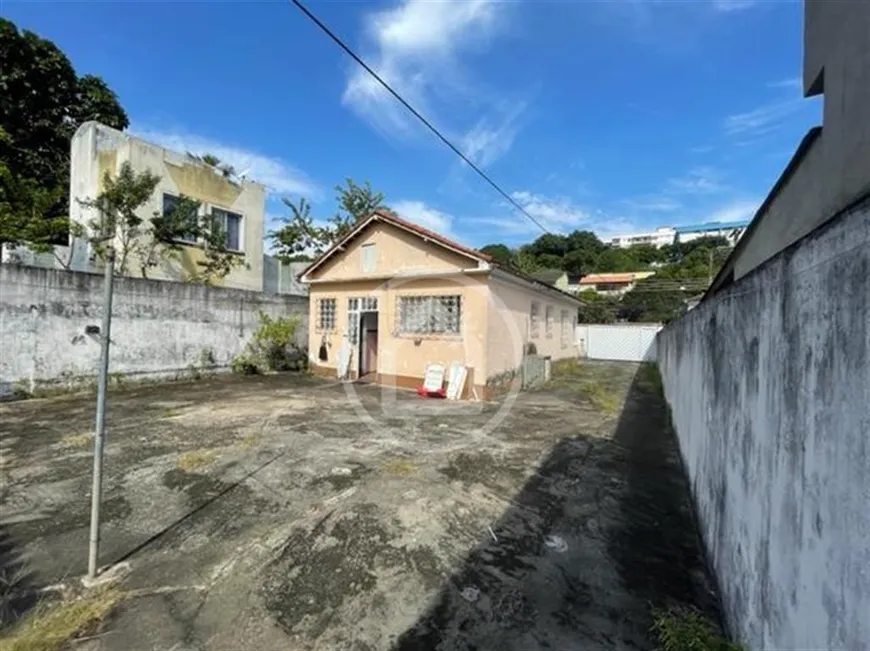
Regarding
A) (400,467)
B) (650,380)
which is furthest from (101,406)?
(650,380)

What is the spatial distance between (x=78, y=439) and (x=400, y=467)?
443cm

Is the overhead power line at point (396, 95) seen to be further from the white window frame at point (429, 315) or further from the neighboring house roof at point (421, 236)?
the white window frame at point (429, 315)

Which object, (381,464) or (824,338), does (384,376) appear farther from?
(824,338)

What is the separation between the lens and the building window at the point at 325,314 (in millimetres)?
13129

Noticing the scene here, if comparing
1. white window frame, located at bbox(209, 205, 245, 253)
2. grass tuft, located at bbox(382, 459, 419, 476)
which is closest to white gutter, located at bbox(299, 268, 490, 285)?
white window frame, located at bbox(209, 205, 245, 253)

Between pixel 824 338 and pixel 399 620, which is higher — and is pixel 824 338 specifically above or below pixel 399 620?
above

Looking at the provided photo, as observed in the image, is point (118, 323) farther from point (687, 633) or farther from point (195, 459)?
point (687, 633)

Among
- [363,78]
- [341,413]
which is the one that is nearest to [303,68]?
[363,78]

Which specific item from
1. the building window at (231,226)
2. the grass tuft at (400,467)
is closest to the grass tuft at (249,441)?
the grass tuft at (400,467)

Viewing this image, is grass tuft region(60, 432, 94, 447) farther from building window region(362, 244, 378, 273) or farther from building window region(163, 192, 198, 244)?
building window region(163, 192, 198, 244)

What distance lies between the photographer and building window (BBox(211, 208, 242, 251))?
1529 cm

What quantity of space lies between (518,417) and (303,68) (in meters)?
6.99

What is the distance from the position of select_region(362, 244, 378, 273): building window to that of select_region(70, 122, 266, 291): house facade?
231 inches

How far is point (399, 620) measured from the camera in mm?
2578
